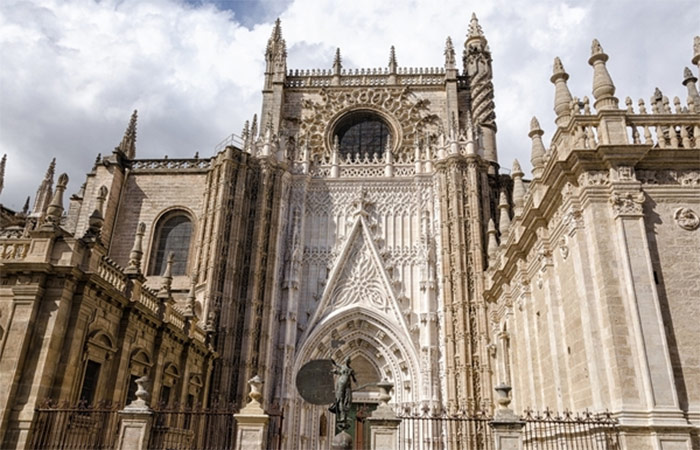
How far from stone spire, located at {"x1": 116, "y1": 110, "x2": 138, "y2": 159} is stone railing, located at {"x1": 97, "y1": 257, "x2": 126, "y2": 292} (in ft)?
48.1

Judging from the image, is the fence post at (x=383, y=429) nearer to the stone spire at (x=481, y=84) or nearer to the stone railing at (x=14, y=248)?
the stone railing at (x=14, y=248)

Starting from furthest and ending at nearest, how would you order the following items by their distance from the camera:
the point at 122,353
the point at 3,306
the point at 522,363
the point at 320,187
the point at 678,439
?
the point at 320,187 → the point at 522,363 → the point at 122,353 → the point at 3,306 → the point at 678,439

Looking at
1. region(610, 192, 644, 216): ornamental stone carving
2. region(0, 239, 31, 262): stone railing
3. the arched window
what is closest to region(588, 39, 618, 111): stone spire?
region(610, 192, 644, 216): ornamental stone carving

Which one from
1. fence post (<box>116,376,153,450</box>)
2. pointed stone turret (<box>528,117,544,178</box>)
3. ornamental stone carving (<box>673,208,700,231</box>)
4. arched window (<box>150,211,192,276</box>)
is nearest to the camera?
fence post (<box>116,376,153,450</box>)

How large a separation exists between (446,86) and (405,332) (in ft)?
42.2

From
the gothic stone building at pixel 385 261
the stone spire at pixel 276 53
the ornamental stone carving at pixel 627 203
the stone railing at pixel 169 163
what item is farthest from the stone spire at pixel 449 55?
the ornamental stone carving at pixel 627 203

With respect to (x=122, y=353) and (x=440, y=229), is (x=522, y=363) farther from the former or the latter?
(x=122, y=353)

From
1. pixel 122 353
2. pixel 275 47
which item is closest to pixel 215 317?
pixel 122 353

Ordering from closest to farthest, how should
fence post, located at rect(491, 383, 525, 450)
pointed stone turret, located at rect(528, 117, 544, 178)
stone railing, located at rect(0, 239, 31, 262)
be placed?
fence post, located at rect(491, 383, 525, 450)
stone railing, located at rect(0, 239, 31, 262)
pointed stone turret, located at rect(528, 117, 544, 178)

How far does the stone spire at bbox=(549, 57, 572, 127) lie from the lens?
39.8 feet

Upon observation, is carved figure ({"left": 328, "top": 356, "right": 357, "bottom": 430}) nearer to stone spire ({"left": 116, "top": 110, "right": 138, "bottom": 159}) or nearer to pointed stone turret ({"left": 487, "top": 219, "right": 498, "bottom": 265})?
pointed stone turret ({"left": 487, "top": 219, "right": 498, "bottom": 265})

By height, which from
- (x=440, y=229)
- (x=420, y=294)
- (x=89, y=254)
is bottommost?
(x=89, y=254)

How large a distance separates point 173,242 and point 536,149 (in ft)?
55.2

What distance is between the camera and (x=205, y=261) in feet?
73.8
